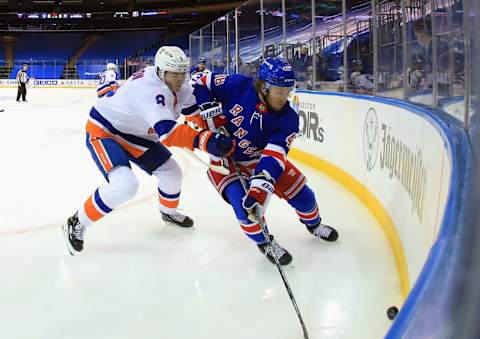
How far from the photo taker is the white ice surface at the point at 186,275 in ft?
5.96

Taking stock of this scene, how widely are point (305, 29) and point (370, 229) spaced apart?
3187 millimetres

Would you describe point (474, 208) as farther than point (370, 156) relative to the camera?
No

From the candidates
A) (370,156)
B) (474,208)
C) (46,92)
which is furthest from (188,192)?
(46,92)

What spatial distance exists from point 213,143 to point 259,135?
336 mm

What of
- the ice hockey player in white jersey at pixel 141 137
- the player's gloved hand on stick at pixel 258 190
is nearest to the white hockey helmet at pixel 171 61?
the ice hockey player in white jersey at pixel 141 137

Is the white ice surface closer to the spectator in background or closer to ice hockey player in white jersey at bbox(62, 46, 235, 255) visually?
ice hockey player in white jersey at bbox(62, 46, 235, 255)

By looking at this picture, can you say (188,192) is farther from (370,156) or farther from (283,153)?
(283,153)

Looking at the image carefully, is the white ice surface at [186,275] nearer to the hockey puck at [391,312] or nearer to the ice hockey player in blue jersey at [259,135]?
the hockey puck at [391,312]

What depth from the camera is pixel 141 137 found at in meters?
2.77

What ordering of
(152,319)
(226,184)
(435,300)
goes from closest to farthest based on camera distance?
(435,300) < (152,319) < (226,184)

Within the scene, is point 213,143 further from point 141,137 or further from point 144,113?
point 141,137

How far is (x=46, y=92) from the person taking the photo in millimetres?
19031

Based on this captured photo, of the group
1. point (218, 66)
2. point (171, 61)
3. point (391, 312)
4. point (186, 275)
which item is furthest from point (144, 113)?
point (218, 66)

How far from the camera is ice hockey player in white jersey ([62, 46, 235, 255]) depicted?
229 centimetres
